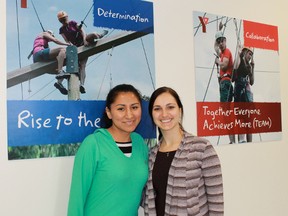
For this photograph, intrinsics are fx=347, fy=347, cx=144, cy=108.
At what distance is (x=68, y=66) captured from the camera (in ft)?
5.35

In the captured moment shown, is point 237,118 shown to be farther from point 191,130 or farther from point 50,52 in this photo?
point 50,52

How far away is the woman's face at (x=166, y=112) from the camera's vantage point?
1.51 m

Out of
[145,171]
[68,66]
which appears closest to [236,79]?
[145,171]

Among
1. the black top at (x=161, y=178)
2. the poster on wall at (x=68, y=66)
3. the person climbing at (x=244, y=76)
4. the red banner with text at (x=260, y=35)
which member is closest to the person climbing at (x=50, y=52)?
the poster on wall at (x=68, y=66)

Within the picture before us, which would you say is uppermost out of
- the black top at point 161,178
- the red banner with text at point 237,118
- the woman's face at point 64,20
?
the woman's face at point 64,20

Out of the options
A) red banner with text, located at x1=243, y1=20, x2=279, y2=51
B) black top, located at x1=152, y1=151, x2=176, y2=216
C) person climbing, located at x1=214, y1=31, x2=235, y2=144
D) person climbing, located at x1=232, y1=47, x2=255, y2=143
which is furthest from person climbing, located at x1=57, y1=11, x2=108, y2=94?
red banner with text, located at x1=243, y1=20, x2=279, y2=51

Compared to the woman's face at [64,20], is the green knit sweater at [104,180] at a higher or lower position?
lower

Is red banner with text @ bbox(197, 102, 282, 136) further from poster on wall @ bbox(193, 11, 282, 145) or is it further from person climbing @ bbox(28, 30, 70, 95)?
person climbing @ bbox(28, 30, 70, 95)

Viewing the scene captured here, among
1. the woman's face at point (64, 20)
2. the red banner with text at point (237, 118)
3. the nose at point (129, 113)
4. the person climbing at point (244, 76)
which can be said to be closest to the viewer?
the nose at point (129, 113)

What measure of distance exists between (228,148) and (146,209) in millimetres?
828

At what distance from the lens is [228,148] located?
85.0 inches

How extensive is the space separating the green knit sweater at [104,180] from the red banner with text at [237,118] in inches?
27.1

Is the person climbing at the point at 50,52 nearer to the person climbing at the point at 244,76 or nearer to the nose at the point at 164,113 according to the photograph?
the nose at the point at 164,113

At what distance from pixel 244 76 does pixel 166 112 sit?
934 millimetres
